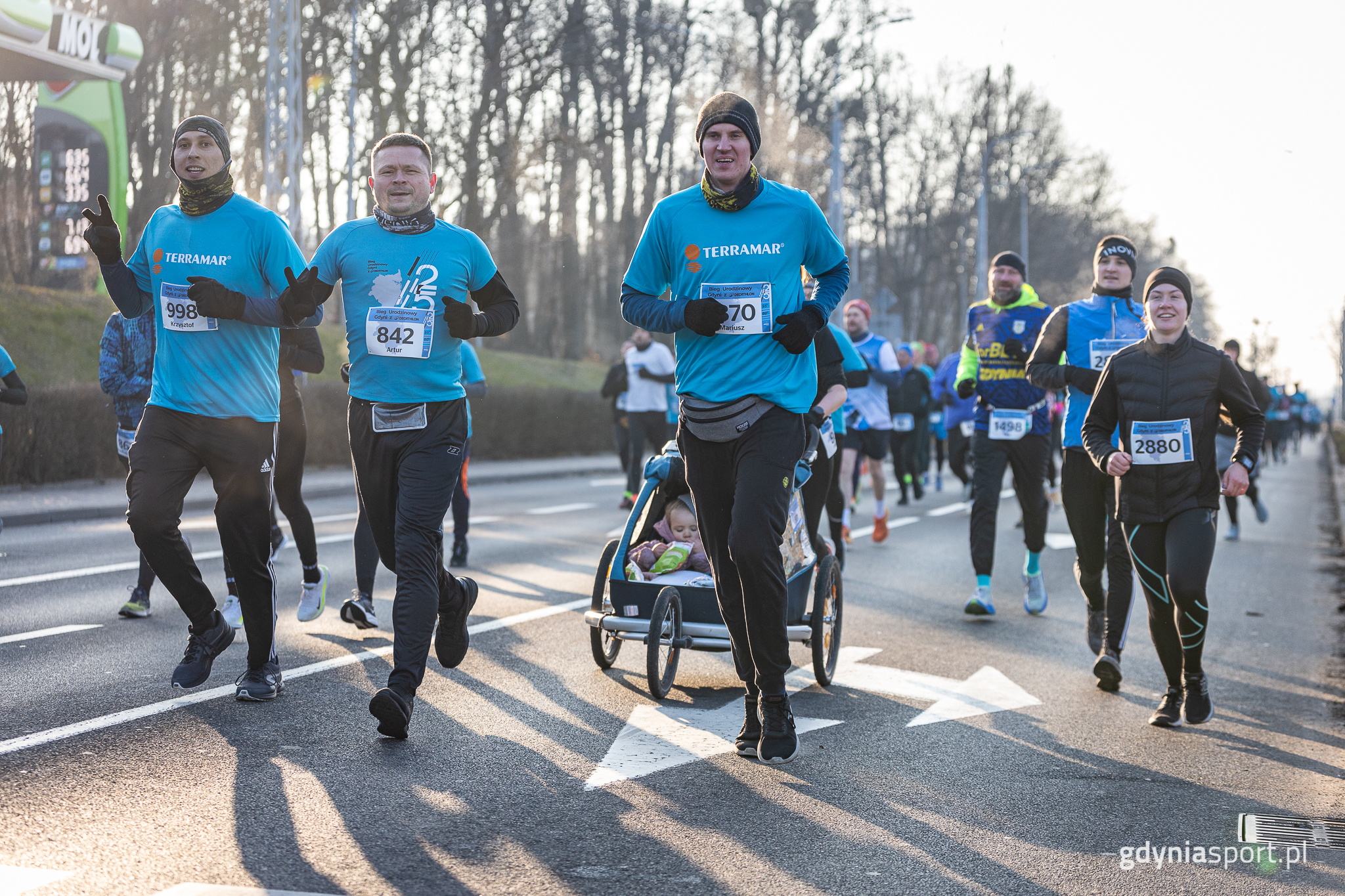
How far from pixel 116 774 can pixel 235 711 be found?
942 mm

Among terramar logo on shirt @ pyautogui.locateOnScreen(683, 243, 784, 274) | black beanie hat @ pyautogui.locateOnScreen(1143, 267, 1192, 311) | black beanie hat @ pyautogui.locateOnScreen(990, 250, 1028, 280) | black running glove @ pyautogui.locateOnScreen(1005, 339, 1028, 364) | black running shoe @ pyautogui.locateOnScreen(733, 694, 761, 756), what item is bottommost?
black running shoe @ pyautogui.locateOnScreen(733, 694, 761, 756)

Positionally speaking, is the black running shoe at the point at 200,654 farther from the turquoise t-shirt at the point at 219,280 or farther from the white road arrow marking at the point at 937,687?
the white road arrow marking at the point at 937,687

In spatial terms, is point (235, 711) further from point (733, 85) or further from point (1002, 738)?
point (733, 85)

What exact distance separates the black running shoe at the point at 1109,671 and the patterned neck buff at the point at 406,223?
140 inches

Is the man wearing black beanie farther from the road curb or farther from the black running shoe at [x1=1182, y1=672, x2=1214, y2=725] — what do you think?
the road curb

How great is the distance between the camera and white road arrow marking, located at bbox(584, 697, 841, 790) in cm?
485

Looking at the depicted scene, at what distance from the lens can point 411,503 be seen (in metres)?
5.12

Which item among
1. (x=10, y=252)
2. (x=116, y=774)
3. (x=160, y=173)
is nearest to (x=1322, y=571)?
(x=116, y=774)

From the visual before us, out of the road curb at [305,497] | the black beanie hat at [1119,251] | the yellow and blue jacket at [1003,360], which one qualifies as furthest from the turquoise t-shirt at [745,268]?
the road curb at [305,497]

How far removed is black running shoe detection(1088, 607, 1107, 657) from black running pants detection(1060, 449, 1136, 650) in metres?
0.03

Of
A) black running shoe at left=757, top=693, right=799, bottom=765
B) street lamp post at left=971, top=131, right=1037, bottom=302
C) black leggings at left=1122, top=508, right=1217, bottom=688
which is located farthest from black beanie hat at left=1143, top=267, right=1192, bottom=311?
street lamp post at left=971, top=131, right=1037, bottom=302

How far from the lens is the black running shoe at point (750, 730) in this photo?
5082 millimetres

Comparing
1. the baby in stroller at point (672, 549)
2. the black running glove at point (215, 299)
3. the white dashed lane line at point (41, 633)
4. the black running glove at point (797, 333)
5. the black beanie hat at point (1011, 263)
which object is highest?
the black beanie hat at point (1011, 263)

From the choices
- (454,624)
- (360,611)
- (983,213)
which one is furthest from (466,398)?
(983,213)
